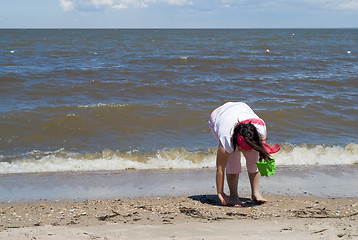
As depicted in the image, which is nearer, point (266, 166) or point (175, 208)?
point (266, 166)

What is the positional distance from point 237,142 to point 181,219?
0.97m

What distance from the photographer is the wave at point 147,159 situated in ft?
23.1

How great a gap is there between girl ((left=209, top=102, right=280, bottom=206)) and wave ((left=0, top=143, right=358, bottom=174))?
2.15m

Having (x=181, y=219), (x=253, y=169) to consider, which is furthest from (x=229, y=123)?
(x=181, y=219)

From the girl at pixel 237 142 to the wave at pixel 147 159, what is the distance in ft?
7.05

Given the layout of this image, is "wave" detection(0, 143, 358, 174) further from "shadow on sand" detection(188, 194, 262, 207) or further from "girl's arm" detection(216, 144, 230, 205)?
"girl's arm" detection(216, 144, 230, 205)

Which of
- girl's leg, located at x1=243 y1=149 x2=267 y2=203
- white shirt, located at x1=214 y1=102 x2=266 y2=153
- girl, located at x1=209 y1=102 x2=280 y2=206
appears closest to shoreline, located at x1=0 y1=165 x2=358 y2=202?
girl's leg, located at x1=243 y1=149 x2=267 y2=203

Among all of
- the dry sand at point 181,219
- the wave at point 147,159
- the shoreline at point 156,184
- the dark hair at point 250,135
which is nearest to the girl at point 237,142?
the dark hair at point 250,135

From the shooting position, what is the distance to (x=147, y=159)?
7.53m

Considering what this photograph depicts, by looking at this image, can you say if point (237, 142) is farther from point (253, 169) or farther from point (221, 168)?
point (253, 169)

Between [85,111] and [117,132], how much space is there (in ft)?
5.84

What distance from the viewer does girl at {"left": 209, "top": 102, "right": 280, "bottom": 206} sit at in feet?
14.8

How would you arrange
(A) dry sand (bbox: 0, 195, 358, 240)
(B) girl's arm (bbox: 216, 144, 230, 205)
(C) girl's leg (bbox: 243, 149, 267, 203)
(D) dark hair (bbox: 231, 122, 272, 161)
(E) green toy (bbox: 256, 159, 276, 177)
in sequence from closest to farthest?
1. (A) dry sand (bbox: 0, 195, 358, 240)
2. (D) dark hair (bbox: 231, 122, 272, 161)
3. (E) green toy (bbox: 256, 159, 276, 177)
4. (B) girl's arm (bbox: 216, 144, 230, 205)
5. (C) girl's leg (bbox: 243, 149, 267, 203)

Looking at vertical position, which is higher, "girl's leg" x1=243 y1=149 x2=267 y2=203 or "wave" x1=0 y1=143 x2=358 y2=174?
"girl's leg" x1=243 y1=149 x2=267 y2=203
